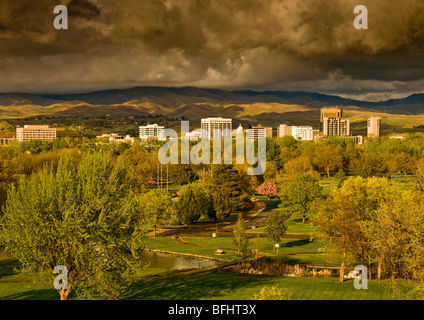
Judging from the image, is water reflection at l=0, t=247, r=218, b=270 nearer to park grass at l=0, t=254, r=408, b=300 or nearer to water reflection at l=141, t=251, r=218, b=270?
water reflection at l=141, t=251, r=218, b=270

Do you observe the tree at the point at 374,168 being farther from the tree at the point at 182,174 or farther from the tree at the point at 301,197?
the tree at the point at 182,174

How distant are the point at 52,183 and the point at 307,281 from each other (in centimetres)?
2239

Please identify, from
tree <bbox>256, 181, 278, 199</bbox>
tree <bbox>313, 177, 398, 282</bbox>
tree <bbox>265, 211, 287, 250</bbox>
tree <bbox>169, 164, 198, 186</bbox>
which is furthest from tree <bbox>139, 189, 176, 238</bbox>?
tree <bbox>169, 164, 198, 186</bbox>

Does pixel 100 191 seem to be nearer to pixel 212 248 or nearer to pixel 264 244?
pixel 212 248

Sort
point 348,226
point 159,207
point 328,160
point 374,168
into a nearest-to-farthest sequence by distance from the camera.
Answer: point 348,226 < point 159,207 < point 374,168 < point 328,160

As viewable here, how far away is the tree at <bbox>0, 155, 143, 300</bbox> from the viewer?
1080 inches

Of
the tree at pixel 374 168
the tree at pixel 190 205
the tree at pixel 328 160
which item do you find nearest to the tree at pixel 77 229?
the tree at pixel 190 205

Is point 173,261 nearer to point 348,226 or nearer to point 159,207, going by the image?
point 159,207

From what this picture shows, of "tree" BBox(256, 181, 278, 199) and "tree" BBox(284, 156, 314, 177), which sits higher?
"tree" BBox(284, 156, 314, 177)

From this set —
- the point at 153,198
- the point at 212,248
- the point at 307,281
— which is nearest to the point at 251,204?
the point at 153,198

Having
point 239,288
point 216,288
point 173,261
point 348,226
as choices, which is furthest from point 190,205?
point 348,226

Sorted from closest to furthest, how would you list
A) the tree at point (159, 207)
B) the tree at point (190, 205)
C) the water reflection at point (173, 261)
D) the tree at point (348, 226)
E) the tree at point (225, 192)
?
1. the tree at point (348, 226)
2. the water reflection at point (173, 261)
3. the tree at point (159, 207)
4. the tree at point (190, 205)
5. the tree at point (225, 192)

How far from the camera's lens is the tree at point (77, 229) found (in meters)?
27.4

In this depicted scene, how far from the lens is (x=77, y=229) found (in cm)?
2792
